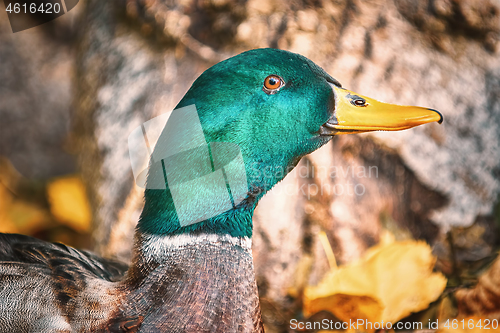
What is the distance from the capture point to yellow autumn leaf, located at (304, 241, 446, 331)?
1657mm

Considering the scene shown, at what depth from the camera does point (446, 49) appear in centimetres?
207

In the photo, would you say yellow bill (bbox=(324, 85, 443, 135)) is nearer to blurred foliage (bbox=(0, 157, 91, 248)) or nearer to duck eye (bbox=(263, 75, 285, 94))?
duck eye (bbox=(263, 75, 285, 94))

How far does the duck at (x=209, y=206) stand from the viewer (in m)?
1.19

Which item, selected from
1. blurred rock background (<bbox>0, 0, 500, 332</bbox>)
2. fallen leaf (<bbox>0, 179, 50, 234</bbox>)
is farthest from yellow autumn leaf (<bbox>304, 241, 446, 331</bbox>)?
fallen leaf (<bbox>0, 179, 50, 234</bbox>)

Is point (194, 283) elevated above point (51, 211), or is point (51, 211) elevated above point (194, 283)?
point (194, 283)

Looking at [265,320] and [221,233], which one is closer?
[221,233]

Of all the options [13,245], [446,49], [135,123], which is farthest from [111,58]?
[446,49]

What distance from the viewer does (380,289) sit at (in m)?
1.66

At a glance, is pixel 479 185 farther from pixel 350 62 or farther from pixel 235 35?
pixel 235 35

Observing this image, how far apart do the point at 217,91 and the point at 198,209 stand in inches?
13.0

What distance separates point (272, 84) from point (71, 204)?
174cm

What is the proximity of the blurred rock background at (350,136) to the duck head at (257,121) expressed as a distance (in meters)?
0.61

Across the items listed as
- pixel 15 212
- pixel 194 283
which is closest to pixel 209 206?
pixel 194 283

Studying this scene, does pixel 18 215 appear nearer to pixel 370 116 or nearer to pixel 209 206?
pixel 209 206
